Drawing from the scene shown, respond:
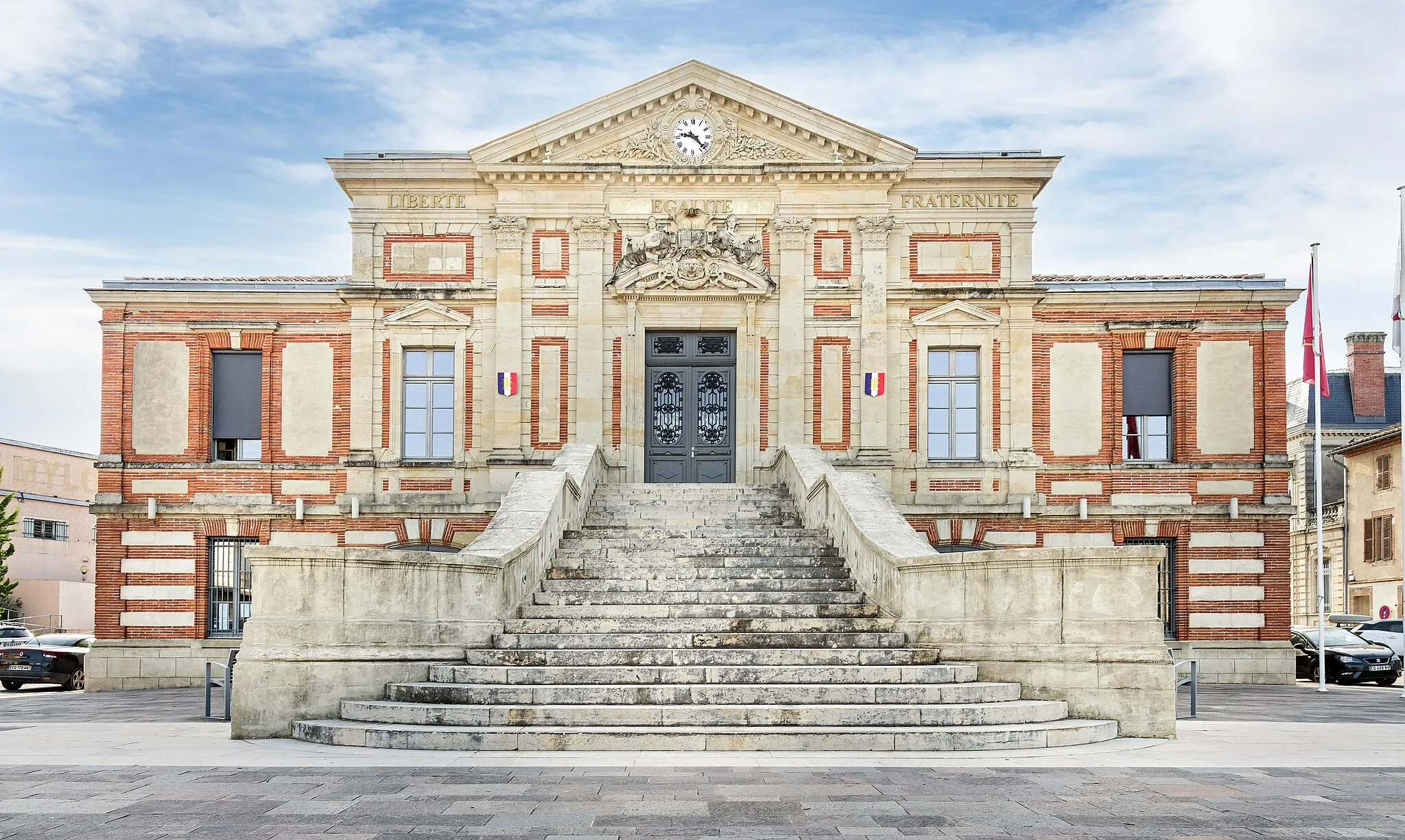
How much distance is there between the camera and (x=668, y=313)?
82.4 ft

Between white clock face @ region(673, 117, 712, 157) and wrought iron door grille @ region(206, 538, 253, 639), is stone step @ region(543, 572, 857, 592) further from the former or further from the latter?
white clock face @ region(673, 117, 712, 157)

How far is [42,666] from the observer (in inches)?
979

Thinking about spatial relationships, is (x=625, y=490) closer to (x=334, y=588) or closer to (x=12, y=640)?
(x=334, y=588)

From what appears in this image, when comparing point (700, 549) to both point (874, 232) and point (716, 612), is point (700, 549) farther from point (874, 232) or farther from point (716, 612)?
point (874, 232)

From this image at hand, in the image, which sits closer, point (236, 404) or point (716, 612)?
point (716, 612)

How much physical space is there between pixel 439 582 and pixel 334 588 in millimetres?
1174

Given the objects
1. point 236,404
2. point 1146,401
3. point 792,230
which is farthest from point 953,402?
point 236,404

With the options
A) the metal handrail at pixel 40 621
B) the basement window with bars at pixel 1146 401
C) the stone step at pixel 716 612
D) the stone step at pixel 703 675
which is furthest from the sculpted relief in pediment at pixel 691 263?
the metal handrail at pixel 40 621

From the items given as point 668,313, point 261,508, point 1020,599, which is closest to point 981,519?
point 668,313

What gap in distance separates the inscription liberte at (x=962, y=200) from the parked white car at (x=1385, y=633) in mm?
14745

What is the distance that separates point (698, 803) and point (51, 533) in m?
55.2

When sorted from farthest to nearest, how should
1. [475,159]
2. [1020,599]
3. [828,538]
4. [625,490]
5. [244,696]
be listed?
1. [475,159]
2. [625,490]
3. [828,538]
4. [1020,599]
5. [244,696]

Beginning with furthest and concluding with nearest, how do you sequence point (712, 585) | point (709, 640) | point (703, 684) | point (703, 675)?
point (712, 585)
point (709, 640)
point (703, 675)
point (703, 684)

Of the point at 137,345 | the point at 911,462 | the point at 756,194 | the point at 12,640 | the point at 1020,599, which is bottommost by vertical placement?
the point at 12,640
